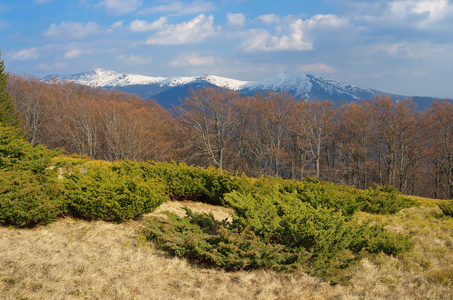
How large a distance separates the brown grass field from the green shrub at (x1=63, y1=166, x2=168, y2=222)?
0.54 m

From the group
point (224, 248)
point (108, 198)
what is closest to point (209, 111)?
point (108, 198)

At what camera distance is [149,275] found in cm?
360

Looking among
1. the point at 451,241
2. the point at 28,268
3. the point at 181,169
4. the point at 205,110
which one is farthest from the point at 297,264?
the point at 205,110

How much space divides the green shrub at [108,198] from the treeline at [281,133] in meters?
18.9

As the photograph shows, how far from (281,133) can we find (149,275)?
27.7 m

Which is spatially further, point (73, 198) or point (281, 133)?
point (281, 133)

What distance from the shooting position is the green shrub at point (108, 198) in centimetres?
544

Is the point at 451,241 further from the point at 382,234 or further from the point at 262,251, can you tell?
the point at 262,251

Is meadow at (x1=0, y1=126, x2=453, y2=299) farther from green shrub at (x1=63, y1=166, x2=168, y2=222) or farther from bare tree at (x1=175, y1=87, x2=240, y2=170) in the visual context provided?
bare tree at (x1=175, y1=87, x2=240, y2=170)

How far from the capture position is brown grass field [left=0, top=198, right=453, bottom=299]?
10.4ft

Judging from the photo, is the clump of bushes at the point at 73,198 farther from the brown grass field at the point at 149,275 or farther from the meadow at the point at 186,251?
the brown grass field at the point at 149,275

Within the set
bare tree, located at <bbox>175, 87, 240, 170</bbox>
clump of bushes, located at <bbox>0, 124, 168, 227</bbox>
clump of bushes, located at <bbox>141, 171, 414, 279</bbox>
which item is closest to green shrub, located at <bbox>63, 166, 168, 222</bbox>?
clump of bushes, located at <bbox>0, 124, 168, 227</bbox>

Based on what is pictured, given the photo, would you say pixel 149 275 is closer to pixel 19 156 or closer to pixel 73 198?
pixel 73 198

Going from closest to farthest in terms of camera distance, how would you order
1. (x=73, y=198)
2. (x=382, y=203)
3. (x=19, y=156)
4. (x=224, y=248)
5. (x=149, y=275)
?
(x=149, y=275) < (x=224, y=248) < (x=73, y=198) < (x=19, y=156) < (x=382, y=203)
